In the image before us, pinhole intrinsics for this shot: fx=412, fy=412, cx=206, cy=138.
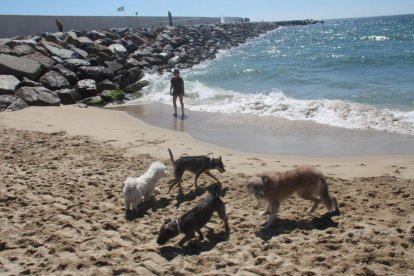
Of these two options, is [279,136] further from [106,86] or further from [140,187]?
[106,86]

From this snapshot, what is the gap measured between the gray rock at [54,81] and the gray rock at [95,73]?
6.10ft

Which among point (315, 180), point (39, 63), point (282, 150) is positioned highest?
point (39, 63)

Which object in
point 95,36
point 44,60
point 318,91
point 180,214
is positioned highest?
point 95,36

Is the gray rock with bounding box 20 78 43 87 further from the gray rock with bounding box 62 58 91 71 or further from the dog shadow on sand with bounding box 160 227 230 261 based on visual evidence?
the dog shadow on sand with bounding box 160 227 230 261

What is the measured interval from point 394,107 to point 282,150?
5.53m

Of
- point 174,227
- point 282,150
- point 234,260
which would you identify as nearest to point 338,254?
point 234,260

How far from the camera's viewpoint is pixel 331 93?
1638 centimetres

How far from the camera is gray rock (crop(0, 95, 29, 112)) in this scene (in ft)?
45.4

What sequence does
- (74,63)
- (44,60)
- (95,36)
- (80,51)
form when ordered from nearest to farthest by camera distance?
(44,60)
(74,63)
(80,51)
(95,36)

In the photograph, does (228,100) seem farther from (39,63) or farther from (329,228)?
(329,228)

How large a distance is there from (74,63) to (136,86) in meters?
3.42

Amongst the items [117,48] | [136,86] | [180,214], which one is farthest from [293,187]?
[117,48]

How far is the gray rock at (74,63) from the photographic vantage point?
19562mm

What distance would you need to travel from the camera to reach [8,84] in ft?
49.9
